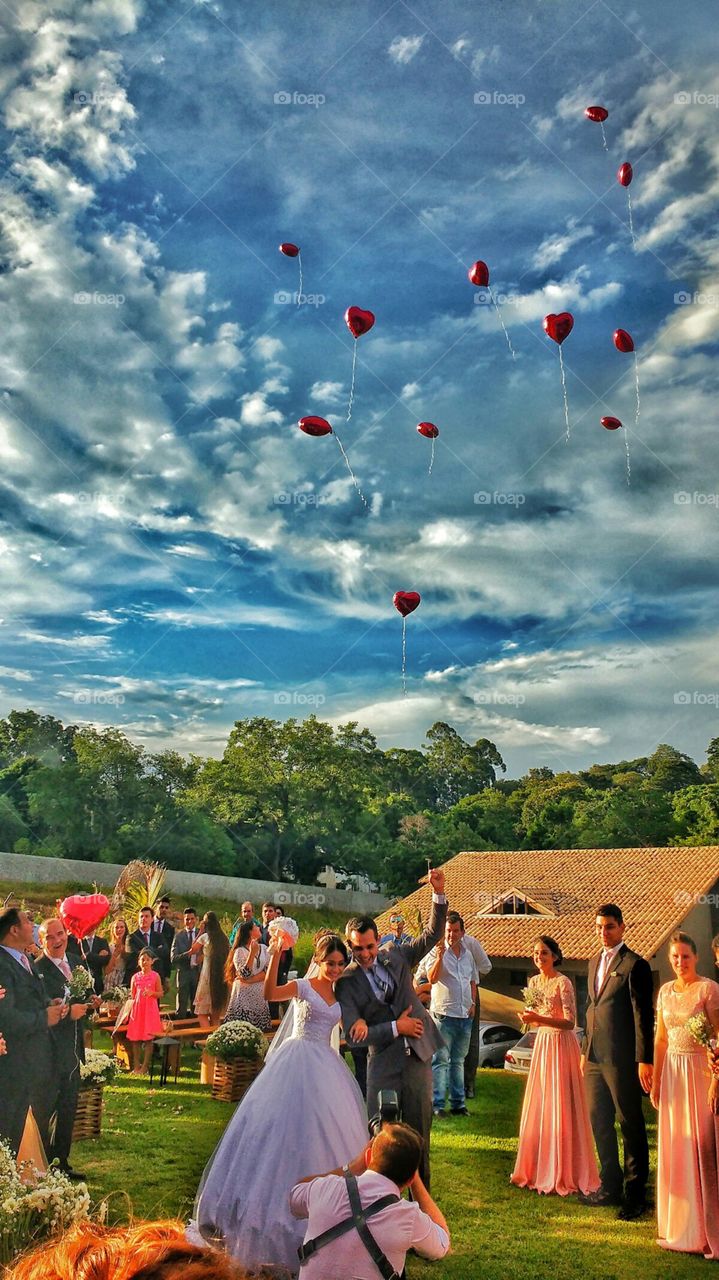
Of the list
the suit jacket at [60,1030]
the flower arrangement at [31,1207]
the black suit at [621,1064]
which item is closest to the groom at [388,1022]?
the black suit at [621,1064]

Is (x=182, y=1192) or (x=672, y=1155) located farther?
(x=182, y=1192)

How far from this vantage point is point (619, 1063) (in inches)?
217

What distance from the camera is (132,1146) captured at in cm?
627

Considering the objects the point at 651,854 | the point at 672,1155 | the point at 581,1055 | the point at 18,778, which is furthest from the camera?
the point at 18,778

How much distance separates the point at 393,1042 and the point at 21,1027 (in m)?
1.98

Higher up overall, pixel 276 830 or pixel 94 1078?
pixel 276 830

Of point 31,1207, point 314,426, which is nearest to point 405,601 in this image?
point 314,426

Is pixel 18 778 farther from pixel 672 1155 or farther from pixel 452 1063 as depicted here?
pixel 672 1155

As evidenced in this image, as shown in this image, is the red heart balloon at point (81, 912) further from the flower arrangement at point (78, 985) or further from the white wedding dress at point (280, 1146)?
the white wedding dress at point (280, 1146)

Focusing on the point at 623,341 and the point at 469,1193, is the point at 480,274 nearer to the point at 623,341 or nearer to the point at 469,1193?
the point at 623,341

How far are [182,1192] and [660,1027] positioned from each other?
290 cm

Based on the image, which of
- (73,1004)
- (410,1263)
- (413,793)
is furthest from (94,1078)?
(413,793)

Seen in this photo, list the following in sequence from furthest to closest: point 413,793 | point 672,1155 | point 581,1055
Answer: point 413,793, point 581,1055, point 672,1155

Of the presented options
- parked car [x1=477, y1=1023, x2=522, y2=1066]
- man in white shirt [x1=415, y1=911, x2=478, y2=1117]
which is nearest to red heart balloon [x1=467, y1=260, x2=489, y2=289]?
man in white shirt [x1=415, y1=911, x2=478, y2=1117]
